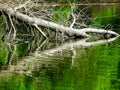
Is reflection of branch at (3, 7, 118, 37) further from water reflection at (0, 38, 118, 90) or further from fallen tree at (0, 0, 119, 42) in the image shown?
water reflection at (0, 38, 118, 90)

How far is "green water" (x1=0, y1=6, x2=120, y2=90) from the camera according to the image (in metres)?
13.9

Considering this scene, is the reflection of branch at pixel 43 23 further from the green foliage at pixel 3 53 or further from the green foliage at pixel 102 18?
the green foliage at pixel 102 18

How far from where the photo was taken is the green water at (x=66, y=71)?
13.9 meters

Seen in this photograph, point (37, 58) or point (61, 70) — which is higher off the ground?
point (37, 58)

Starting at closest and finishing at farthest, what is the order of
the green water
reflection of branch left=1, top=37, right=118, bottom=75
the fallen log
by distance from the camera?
1. the green water
2. reflection of branch left=1, top=37, right=118, bottom=75
3. the fallen log

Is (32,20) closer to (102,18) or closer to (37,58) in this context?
(37,58)

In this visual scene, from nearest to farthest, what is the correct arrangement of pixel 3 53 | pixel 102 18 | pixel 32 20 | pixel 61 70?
1. pixel 61 70
2. pixel 3 53
3. pixel 32 20
4. pixel 102 18

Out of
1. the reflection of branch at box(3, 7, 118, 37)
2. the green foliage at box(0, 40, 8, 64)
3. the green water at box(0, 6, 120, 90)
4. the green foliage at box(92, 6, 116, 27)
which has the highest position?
the green foliage at box(92, 6, 116, 27)

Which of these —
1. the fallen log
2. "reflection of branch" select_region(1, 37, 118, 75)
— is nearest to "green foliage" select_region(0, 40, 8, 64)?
"reflection of branch" select_region(1, 37, 118, 75)

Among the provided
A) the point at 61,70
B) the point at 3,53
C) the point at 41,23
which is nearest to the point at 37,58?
the point at 3,53

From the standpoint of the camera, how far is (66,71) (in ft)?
52.0

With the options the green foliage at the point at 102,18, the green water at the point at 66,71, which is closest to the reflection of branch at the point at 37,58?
the green water at the point at 66,71

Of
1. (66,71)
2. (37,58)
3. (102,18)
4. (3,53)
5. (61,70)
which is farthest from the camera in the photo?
(102,18)

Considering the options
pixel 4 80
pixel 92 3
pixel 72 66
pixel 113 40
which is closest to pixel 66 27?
pixel 113 40
